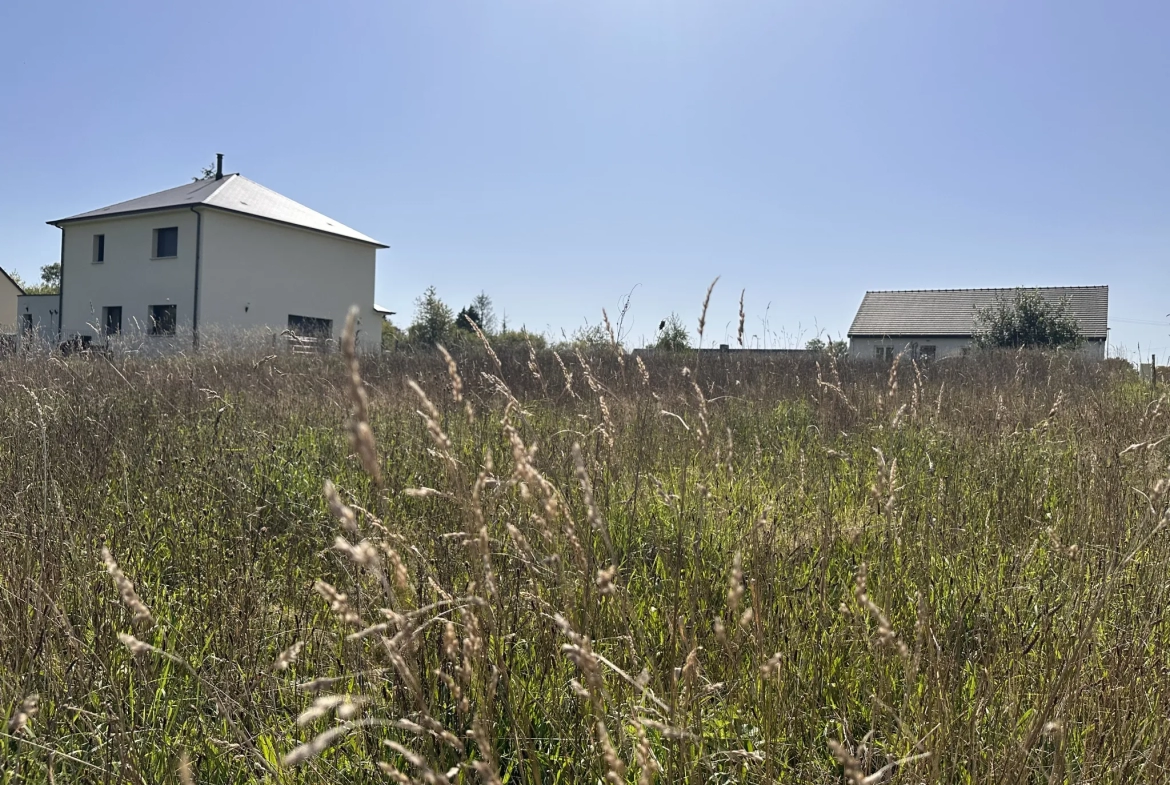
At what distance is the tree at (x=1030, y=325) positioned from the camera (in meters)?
28.6

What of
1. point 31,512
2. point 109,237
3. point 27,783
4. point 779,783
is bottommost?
point 27,783

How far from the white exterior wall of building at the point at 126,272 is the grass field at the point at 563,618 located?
24.2 m

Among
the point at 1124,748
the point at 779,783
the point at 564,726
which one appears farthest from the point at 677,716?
the point at 1124,748

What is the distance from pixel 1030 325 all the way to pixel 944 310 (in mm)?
11054

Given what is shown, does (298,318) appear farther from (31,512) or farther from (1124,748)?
(1124,748)

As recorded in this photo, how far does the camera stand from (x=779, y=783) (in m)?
1.34

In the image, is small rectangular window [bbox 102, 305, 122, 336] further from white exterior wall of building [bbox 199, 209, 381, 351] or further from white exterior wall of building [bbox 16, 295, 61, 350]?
white exterior wall of building [bbox 199, 209, 381, 351]

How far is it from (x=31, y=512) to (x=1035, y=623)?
11.0 ft

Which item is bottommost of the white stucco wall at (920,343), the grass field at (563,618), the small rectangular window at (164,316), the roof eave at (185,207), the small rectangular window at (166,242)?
the grass field at (563,618)

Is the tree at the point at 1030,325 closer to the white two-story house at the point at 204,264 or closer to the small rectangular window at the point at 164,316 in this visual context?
the white two-story house at the point at 204,264

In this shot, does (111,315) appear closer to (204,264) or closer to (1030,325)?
(204,264)

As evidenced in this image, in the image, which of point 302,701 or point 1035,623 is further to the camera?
point 1035,623

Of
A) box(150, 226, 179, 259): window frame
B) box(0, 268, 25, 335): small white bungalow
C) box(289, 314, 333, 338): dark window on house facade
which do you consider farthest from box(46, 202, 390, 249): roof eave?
box(0, 268, 25, 335): small white bungalow

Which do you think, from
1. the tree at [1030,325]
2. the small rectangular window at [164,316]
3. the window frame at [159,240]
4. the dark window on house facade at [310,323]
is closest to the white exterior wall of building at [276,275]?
the dark window on house facade at [310,323]
